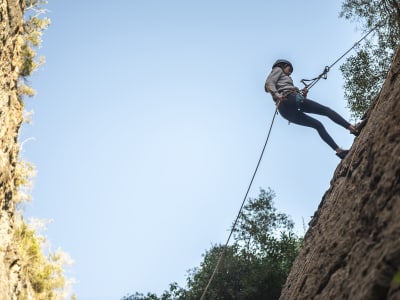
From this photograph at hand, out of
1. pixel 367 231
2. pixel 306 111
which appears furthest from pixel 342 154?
pixel 367 231

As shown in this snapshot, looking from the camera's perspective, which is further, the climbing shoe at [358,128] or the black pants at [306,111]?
the black pants at [306,111]

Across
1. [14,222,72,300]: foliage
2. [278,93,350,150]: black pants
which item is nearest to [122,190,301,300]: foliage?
[14,222,72,300]: foliage

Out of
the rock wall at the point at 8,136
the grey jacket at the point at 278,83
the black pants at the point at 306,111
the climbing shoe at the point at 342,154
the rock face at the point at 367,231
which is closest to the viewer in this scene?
the rock face at the point at 367,231

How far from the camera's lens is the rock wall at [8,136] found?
1416 centimetres

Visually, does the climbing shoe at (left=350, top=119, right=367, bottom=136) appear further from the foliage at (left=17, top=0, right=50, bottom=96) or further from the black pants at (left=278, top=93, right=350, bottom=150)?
the foliage at (left=17, top=0, right=50, bottom=96)

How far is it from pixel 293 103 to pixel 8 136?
11.8 metres

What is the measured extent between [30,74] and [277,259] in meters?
15.1

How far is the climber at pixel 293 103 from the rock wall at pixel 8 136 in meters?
10.2

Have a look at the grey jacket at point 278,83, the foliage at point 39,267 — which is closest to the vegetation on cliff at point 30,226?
the foliage at point 39,267

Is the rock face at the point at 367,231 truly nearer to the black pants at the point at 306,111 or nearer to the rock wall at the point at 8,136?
the black pants at the point at 306,111

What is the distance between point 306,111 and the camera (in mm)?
7750

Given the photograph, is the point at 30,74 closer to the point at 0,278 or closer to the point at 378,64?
the point at 0,278

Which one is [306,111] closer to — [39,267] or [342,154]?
[342,154]

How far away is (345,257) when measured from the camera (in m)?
3.75
